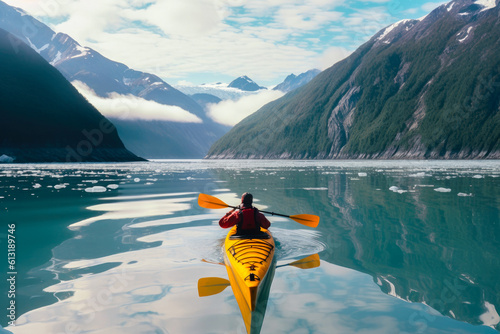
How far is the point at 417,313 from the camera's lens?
6.05m

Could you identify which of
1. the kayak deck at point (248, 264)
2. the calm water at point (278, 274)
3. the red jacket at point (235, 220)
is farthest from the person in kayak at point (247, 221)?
the calm water at point (278, 274)

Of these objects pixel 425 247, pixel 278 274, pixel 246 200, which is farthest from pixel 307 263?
pixel 425 247

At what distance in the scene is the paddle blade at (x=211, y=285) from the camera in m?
7.05

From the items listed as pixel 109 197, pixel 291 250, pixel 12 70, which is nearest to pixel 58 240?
pixel 291 250

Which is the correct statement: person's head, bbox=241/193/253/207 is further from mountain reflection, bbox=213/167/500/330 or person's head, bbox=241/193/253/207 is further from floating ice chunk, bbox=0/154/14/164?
floating ice chunk, bbox=0/154/14/164

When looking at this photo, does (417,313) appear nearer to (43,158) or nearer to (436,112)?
(43,158)

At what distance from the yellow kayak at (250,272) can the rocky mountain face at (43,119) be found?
324 ft

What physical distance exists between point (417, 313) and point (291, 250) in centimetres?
471

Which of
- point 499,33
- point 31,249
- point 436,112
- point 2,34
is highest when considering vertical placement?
point 499,33

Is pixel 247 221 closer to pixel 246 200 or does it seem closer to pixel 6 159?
pixel 246 200

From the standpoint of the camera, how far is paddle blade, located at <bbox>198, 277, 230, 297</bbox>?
7.05 m

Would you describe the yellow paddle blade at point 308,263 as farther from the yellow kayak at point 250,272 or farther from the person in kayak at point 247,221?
the person in kayak at point 247,221

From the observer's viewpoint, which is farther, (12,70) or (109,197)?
(12,70)

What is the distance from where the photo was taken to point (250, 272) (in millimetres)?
6785
